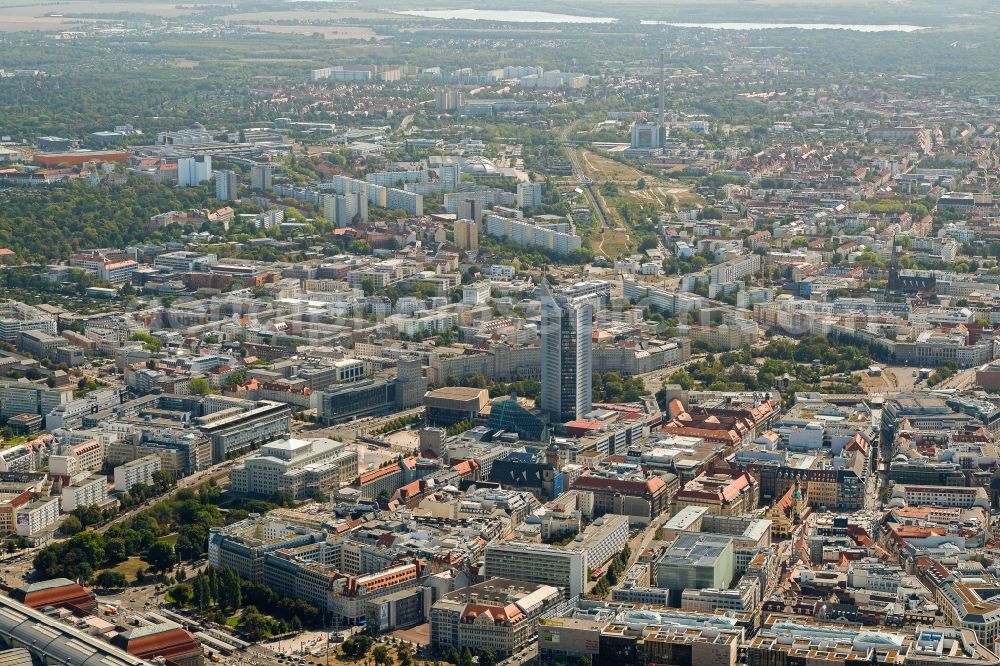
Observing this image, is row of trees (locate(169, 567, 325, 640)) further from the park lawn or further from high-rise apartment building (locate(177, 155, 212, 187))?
high-rise apartment building (locate(177, 155, 212, 187))

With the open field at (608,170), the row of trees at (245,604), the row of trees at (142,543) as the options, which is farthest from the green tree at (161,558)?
the open field at (608,170)

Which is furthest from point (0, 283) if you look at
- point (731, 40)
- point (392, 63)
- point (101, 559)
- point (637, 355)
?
point (731, 40)

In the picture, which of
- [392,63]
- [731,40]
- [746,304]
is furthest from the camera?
[731,40]

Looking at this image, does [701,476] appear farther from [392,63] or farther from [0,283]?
[392,63]

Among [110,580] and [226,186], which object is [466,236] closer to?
[226,186]

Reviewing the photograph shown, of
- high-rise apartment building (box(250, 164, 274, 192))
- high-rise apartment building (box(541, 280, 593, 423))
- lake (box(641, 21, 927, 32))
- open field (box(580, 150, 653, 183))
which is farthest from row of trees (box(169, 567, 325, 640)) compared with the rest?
lake (box(641, 21, 927, 32))

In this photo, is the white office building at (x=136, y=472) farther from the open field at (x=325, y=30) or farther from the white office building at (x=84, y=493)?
the open field at (x=325, y=30)
